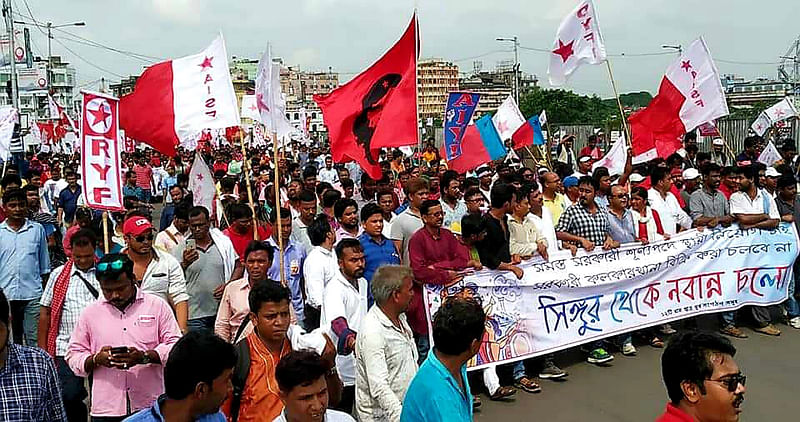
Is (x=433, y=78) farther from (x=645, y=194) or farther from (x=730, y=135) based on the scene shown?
(x=645, y=194)

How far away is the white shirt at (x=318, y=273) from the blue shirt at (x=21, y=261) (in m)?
2.61

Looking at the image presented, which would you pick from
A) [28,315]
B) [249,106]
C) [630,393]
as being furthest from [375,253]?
[249,106]

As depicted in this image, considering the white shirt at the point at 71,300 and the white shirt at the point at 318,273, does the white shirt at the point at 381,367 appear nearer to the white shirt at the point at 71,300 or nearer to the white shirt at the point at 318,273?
the white shirt at the point at 318,273

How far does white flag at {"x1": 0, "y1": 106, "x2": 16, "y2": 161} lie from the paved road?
10.6 metres

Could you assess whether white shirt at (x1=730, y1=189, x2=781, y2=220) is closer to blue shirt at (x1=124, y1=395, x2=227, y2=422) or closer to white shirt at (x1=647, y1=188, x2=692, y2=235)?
white shirt at (x1=647, y1=188, x2=692, y2=235)

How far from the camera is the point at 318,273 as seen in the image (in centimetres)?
539

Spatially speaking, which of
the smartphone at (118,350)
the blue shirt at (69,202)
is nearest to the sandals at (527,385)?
the smartphone at (118,350)

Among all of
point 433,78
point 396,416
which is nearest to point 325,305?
point 396,416

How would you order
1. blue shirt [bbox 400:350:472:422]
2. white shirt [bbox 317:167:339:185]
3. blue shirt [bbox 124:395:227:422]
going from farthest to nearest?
white shirt [bbox 317:167:339:185]
blue shirt [bbox 400:350:472:422]
blue shirt [bbox 124:395:227:422]

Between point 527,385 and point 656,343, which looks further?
point 656,343

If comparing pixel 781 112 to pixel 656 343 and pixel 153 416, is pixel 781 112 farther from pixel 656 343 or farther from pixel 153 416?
pixel 153 416

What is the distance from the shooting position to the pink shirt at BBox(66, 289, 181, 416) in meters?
3.92

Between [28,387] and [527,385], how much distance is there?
14.0 ft

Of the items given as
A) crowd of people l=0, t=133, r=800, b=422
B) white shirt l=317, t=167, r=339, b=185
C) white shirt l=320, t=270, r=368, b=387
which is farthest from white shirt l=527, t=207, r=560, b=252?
white shirt l=317, t=167, r=339, b=185
